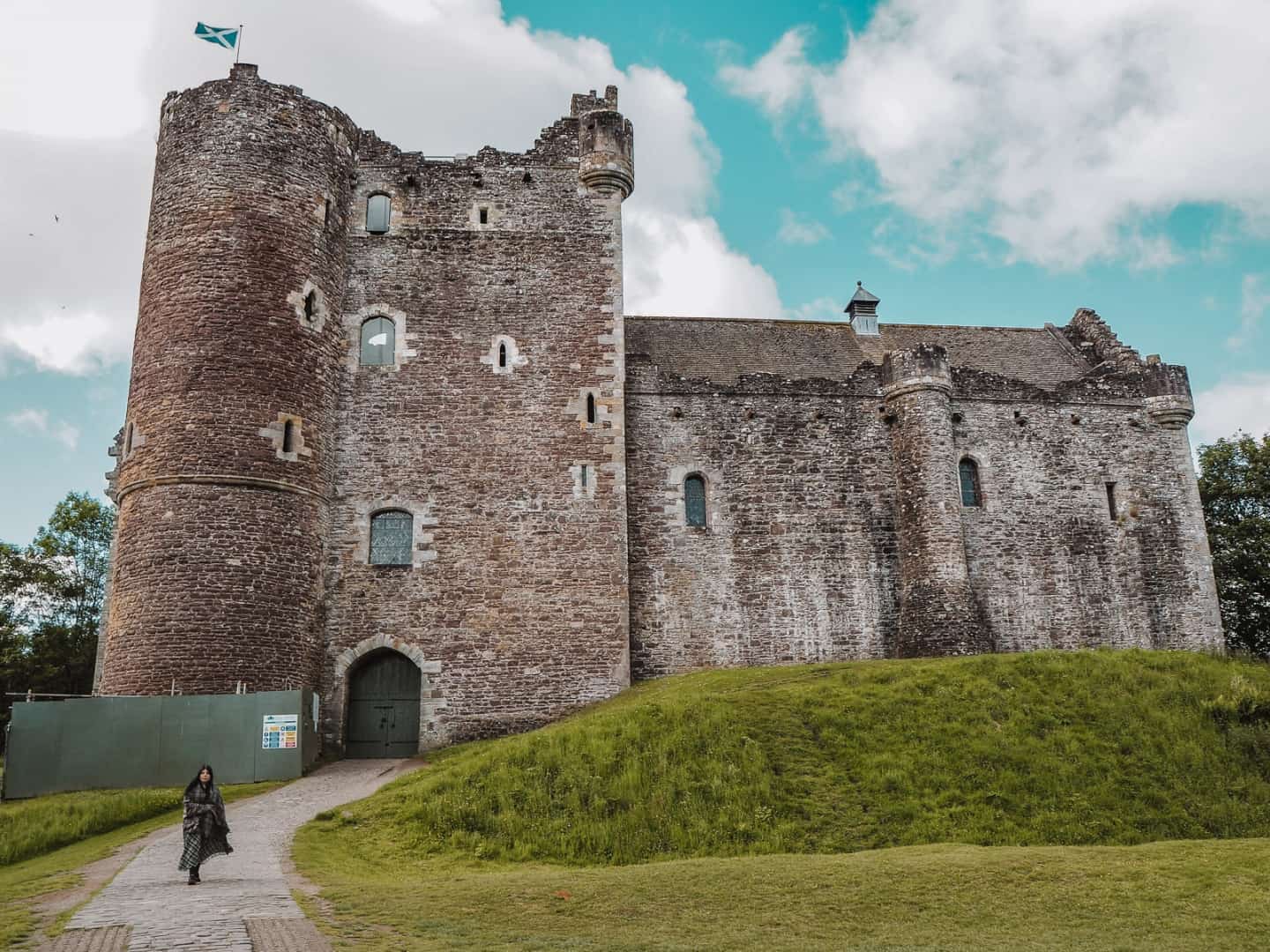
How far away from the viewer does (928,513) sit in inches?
1072

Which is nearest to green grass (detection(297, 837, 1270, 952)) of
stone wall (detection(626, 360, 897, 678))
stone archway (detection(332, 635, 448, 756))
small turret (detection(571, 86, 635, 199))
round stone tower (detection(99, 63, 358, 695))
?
round stone tower (detection(99, 63, 358, 695))

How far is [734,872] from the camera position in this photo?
510 inches

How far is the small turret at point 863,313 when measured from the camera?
35.2 metres

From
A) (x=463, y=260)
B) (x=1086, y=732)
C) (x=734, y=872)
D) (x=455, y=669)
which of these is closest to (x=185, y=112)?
(x=463, y=260)

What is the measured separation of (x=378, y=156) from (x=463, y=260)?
3.79 metres

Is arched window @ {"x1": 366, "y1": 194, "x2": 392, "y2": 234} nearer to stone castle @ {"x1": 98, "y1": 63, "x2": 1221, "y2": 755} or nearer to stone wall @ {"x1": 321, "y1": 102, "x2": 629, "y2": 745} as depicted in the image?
stone castle @ {"x1": 98, "y1": 63, "x2": 1221, "y2": 755}

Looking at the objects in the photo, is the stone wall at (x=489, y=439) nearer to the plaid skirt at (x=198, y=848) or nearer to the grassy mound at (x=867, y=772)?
the grassy mound at (x=867, y=772)

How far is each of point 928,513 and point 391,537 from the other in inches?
528

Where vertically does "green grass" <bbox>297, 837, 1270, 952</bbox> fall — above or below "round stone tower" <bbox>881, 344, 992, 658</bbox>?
below

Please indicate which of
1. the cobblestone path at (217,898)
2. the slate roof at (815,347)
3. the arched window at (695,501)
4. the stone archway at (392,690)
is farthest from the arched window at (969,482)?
the cobblestone path at (217,898)

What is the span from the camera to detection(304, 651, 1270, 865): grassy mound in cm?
1560

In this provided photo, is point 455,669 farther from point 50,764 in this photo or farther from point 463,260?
point 463,260

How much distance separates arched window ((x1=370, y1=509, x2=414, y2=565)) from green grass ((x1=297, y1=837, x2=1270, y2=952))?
11.5 metres

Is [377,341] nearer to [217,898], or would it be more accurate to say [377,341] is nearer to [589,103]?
[589,103]
